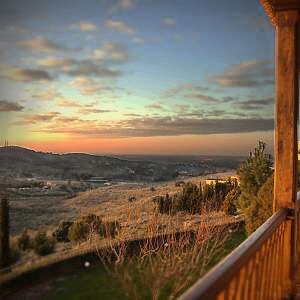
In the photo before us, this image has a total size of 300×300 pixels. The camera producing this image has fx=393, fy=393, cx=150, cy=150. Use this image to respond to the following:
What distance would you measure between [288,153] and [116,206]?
14.6m

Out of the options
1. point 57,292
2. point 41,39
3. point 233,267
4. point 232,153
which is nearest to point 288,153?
point 233,267

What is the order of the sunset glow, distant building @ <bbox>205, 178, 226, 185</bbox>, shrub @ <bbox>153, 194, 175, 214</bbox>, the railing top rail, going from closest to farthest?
the railing top rail, the sunset glow, shrub @ <bbox>153, 194, 175, 214</bbox>, distant building @ <bbox>205, 178, 226, 185</bbox>

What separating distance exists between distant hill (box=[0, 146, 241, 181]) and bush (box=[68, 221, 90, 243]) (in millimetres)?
2234

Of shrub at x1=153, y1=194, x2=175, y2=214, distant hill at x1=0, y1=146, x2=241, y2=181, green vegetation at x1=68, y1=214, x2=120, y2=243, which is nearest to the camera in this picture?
distant hill at x1=0, y1=146, x2=241, y2=181

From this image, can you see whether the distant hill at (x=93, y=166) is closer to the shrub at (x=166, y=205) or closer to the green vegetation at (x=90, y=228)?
the green vegetation at (x=90, y=228)

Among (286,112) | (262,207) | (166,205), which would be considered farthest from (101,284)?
(286,112)

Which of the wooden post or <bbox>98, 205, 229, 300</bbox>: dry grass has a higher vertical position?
the wooden post

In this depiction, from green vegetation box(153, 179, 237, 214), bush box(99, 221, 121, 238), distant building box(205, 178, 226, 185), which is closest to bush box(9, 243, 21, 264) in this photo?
bush box(99, 221, 121, 238)

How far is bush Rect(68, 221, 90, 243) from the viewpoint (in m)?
16.2

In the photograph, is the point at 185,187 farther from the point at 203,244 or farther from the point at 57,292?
the point at 57,292

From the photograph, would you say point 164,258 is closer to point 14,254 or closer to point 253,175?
point 253,175

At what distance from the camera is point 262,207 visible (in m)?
11.0

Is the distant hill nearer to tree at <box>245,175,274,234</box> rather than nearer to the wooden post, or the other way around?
tree at <box>245,175,274,234</box>

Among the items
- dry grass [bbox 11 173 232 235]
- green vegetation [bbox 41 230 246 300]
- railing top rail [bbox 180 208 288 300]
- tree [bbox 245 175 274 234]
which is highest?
railing top rail [bbox 180 208 288 300]
